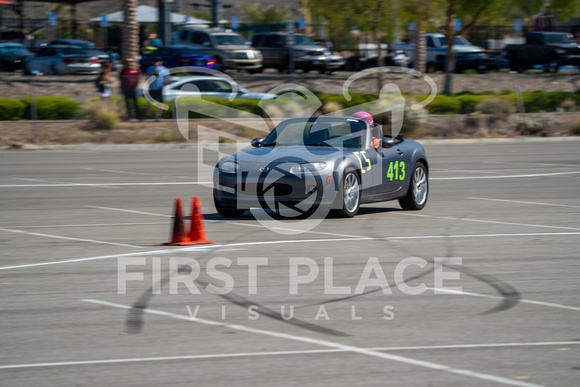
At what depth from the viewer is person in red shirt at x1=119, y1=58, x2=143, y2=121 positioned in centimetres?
2548

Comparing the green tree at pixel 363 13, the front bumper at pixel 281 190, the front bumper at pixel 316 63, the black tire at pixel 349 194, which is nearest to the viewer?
the front bumper at pixel 281 190

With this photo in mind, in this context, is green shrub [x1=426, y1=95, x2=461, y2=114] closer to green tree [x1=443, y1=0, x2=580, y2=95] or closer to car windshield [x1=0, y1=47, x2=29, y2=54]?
green tree [x1=443, y1=0, x2=580, y2=95]

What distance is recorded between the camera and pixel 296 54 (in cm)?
3950

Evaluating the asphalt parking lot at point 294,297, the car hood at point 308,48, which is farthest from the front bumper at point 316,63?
the asphalt parking lot at point 294,297

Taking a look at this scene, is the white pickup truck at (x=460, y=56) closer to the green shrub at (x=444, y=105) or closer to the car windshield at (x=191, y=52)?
the car windshield at (x=191, y=52)

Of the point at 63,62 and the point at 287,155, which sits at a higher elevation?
the point at 287,155

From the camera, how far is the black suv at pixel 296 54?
39.3m

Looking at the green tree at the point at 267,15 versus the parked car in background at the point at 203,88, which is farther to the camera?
the green tree at the point at 267,15

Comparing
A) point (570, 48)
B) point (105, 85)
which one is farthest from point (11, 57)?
point (570, 48)

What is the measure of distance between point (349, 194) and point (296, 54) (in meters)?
28.6

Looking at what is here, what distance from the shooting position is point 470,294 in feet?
23.9

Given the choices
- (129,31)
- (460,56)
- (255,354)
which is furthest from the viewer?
(460,56)

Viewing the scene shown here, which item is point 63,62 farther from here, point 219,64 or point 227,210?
point 227,210

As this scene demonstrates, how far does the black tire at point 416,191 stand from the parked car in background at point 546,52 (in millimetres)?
29494
